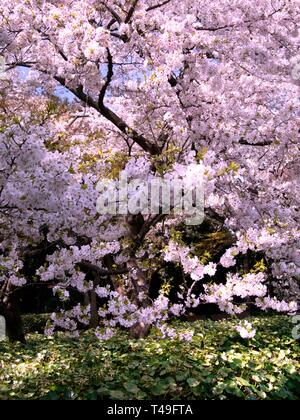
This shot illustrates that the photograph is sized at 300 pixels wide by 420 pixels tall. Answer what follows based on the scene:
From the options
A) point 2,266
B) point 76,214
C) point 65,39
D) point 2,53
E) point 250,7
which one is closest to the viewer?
point 76,214

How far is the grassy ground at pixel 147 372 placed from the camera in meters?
4.24

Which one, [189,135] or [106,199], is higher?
[189,135]

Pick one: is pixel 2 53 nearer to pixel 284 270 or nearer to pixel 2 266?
pixel 2 266

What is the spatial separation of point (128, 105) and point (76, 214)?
4.30 metres

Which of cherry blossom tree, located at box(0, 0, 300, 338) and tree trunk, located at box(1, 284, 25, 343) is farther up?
cherry blossom tree, located at box(0, 0, 300, 338)

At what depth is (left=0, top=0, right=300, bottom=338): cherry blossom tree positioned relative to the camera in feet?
18.1

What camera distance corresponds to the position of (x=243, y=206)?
7.61 m

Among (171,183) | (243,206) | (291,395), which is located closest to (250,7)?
(243,206)

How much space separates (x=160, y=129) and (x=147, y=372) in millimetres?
4886

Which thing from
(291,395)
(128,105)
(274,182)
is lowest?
(291,395)

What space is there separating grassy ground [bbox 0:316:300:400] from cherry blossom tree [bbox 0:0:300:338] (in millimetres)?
346

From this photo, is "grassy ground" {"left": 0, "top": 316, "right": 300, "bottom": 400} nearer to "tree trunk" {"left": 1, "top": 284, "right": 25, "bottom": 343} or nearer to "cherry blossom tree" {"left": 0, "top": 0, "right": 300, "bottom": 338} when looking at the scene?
"cherry blossom tree" {"left": 0, "top": 0, "right": 300, "bottom": 338}

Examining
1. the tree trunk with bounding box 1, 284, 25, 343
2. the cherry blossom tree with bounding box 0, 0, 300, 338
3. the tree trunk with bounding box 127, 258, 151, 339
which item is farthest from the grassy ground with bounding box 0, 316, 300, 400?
the tree trunk with bounding box 1, 284, 25, 343

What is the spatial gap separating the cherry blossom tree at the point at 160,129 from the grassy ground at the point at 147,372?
346 millimetres
